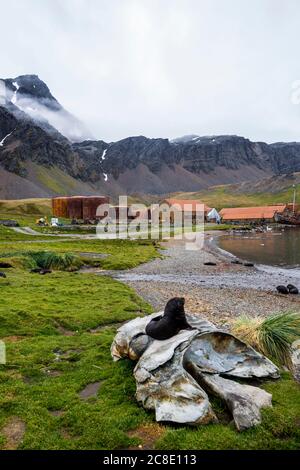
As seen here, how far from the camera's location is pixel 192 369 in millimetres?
11617

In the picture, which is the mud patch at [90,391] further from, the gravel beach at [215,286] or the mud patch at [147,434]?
the gravel beach at [215,286]

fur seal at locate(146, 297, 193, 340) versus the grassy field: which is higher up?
fur seal at locate(146, 297, 193, 340)

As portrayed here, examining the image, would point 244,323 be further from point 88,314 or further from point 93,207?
point 93,207

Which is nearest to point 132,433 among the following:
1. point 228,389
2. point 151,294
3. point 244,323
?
point 228,389

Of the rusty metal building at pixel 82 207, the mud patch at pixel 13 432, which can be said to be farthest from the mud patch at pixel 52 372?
the rusty metal building at pixel 82 207

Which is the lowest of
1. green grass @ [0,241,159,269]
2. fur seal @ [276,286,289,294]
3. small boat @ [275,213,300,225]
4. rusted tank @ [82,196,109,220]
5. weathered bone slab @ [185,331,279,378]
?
fur seal @ [276,286,289,294]

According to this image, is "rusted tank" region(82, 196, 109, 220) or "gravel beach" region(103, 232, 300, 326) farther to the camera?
"rusted tank" region(82, 196, 109, 220)

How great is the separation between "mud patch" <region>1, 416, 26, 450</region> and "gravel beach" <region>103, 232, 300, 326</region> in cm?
1303

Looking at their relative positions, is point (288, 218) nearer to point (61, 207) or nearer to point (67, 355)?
point (61, 207)

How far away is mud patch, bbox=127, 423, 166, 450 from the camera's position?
9.33 metres

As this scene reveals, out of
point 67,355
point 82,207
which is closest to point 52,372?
point 67,355

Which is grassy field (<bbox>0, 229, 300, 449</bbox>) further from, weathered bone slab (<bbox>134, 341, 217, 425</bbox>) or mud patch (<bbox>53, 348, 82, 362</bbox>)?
weathered bone slab (<bbox>134, 341, 217, 425</bbox>)

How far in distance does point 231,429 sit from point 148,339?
4217 mm

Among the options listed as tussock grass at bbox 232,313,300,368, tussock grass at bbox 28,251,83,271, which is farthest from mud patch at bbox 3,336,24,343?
tussock grass at bbox 28,251,83,271
